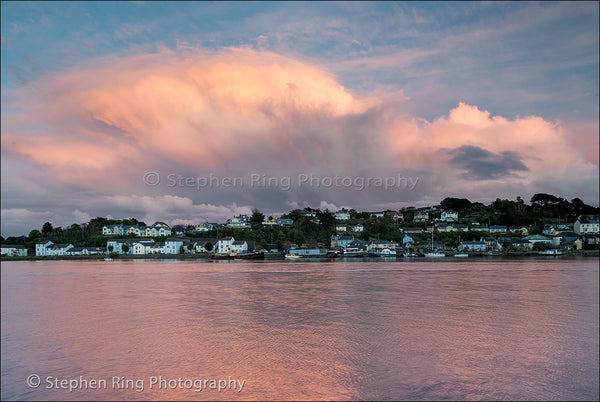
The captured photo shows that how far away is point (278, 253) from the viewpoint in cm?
7556

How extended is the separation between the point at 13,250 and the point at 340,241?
6636 centimetres

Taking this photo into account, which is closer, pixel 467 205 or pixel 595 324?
pixel 595 324

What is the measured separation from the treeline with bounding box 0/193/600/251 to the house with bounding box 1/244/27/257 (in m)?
1.92

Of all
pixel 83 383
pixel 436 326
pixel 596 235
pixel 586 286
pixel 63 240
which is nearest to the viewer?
pixel 83 383

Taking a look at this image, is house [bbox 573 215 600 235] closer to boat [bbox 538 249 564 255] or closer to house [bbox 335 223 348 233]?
boat [bbox 538 249 564 255]

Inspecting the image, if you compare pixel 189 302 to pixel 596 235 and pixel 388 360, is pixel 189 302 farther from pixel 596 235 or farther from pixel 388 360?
pixel 596 235

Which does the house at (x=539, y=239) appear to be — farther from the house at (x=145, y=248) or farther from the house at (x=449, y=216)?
the house at (x=145, y=248)

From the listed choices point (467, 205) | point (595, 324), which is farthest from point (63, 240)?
point (467, 205)

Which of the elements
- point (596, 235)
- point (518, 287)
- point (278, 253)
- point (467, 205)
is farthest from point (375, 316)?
point (467, 205)

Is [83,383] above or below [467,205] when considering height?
below

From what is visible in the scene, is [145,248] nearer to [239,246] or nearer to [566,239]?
[239,246]

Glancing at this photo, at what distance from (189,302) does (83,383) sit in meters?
10.4

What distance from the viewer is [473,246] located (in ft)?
232

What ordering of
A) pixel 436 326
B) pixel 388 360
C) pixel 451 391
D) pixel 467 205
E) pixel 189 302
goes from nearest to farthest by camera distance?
pixel 451 391, pixel 388 360, pixel 436 326, pixel 189 302, pixel 467 205
